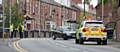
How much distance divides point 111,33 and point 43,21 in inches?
1326

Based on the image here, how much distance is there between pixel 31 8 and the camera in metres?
87.6

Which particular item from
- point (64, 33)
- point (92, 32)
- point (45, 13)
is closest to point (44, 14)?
point (45, 13)

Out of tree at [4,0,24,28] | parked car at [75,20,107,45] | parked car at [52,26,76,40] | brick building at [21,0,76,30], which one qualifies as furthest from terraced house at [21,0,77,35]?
parked car at [75,20,107,45]

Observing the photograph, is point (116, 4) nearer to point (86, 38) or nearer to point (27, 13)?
point (86, 38)

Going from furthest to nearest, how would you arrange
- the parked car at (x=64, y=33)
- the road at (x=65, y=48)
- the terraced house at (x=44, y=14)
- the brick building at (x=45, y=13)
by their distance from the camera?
the brick building at (x=45, y=13)
the terraced house at (x=44, y=14)
the parked car at (x=64, y=33)
the road at (x=65, y=48)

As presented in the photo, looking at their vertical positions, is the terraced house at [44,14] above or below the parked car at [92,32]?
above

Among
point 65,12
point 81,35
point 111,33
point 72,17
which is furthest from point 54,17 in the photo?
point 81,35

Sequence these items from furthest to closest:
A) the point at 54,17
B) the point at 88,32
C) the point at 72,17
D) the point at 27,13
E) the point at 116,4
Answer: the point at 72,17 → the point at 54,17 → the point at 27,13 → the point at 116,4 → the point at 88,32

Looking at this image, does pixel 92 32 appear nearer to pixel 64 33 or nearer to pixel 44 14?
pixel 64 33

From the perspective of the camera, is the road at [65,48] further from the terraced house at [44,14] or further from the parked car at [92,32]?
the terraced house at [44,14]

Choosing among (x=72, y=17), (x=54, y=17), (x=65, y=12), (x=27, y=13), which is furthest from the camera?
(x=72, y=17)

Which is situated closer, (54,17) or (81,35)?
(81,35)

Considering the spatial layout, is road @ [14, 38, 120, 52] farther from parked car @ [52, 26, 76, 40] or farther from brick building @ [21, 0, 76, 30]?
brick building @ [21, 0, 76, 30]

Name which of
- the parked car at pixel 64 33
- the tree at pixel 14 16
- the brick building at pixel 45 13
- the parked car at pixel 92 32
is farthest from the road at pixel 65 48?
the brick building at pixel 45 13
